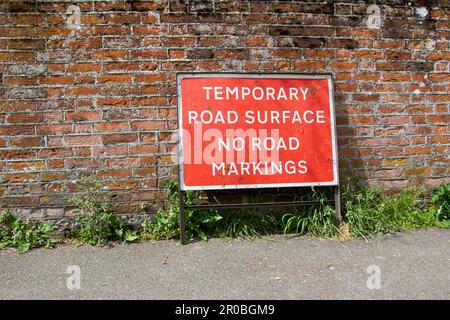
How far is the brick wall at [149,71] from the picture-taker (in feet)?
11.0

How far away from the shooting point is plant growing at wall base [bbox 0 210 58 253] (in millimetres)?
3289

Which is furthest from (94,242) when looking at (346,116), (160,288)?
(346,116)

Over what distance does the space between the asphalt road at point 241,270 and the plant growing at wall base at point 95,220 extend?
0.12 metres

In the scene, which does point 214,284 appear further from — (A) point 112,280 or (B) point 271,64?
(B) point 271,64

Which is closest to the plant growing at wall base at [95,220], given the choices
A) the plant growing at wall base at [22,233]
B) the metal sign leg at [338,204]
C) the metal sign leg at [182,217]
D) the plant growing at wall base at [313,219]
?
the plant growing at wall base at [22,233]

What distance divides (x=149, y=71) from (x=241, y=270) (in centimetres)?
188

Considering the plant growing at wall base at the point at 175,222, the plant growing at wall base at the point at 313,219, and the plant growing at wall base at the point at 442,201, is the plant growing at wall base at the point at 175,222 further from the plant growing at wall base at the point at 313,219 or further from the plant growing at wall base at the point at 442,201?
the plant growing at wall base at the point at 442,201

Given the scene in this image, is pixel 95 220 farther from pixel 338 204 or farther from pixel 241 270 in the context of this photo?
pixel 338 204

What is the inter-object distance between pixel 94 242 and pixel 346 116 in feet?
8.42

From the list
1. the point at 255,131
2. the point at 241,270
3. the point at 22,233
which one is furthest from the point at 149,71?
the point at 241,270

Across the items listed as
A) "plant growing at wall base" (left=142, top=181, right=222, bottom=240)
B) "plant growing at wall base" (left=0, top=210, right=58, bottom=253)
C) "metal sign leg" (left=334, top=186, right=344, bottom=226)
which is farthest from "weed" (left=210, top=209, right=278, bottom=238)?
"plant growing at wall base" (left=0, top=210, right=58, bottom=253)

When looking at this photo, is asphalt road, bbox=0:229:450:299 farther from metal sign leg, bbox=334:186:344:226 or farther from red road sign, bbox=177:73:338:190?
red road sign, bbox=177:73:338:190

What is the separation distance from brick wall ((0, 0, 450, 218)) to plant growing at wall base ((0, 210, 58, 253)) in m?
0.11

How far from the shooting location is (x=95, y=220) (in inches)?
131
